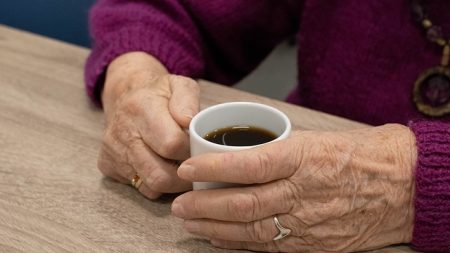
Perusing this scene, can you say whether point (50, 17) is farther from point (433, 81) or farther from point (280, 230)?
point (280, 230)

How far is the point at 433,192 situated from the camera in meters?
0.67

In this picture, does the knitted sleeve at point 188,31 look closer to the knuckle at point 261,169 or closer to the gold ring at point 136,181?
the gold ring at point 136,181

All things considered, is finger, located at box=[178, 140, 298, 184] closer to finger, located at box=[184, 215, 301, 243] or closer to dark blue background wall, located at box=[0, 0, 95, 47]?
finger, located at box=[184, 215, 301, 243]

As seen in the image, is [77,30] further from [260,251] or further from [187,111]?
[260,251]

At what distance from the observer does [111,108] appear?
3.06 feet

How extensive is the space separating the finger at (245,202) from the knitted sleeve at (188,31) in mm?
414

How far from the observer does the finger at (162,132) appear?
72 centimetres

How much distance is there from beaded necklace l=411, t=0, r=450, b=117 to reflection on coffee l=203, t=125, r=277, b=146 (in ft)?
1.35

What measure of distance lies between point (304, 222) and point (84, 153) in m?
0.38

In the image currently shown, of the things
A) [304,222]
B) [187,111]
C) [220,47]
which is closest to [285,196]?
[304,222]

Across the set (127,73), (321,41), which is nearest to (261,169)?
(127,73)

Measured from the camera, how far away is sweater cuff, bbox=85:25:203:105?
101cm

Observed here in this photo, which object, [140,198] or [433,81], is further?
[433,81]

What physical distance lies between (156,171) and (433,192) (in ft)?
1.14
